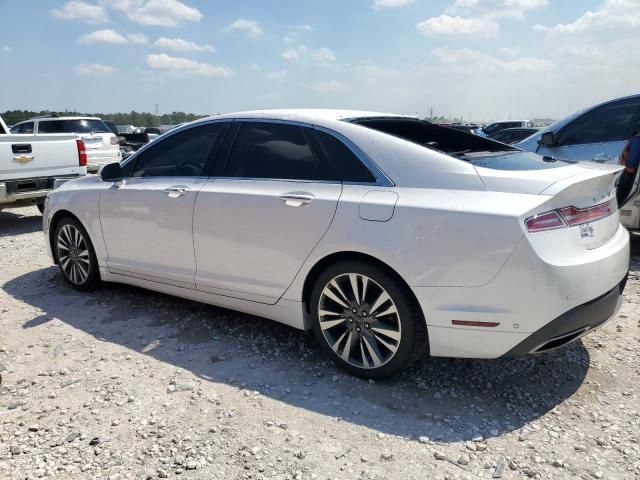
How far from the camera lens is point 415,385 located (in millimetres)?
3111

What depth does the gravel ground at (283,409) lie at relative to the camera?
2.45 metres

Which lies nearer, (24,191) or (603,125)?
(603,125)

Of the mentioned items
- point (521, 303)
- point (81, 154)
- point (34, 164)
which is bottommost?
point (521, 303)

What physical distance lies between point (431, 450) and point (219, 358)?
160 cm

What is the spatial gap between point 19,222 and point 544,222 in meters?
8.93

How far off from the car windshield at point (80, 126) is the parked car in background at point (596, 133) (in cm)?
1135

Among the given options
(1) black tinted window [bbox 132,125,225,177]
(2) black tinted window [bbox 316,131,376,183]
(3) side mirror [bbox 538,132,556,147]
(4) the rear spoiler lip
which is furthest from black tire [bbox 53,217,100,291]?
(3) side mirror [bbox 538,132,556,147]

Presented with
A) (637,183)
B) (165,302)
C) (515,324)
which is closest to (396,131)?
(515,324)

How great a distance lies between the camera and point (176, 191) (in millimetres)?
3902

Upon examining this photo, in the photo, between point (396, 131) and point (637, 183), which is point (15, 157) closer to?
point (396, 131)

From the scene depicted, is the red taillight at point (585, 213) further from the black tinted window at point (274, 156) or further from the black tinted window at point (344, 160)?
the black tinted window at point (274, 156)

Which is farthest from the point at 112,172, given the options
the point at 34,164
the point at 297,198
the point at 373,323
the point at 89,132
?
the point at 89,132

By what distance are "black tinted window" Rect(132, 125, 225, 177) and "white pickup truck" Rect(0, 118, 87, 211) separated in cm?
412

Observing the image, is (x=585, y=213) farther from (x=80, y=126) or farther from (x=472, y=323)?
(x=80, y=126)
